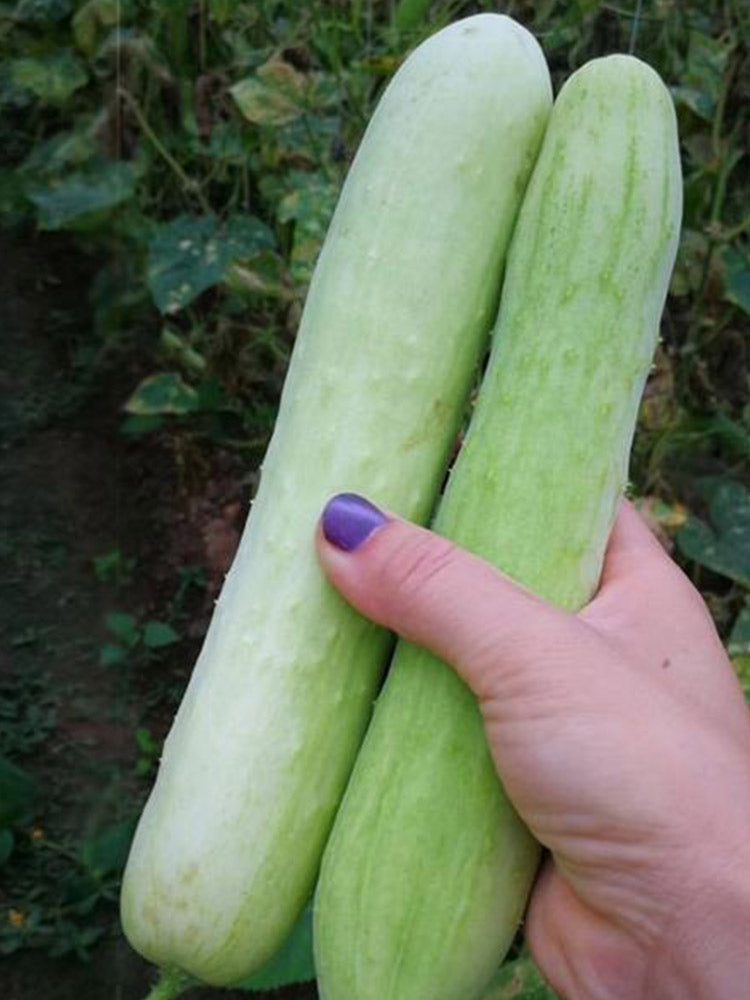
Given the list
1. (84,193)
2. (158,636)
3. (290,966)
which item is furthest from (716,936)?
(84,193)

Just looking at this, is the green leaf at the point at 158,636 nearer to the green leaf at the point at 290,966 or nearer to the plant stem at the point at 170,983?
the green leaf at the point at 290,966

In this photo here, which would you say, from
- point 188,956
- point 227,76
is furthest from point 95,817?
point 227,76

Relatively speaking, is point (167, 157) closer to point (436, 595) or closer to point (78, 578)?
point (78, 578)

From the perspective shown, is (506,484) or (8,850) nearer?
(506,484)

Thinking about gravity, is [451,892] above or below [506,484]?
below

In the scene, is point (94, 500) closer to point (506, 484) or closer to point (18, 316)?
point (18, 316)

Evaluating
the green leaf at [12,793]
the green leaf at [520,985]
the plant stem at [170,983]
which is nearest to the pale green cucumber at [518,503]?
the plant stem at [170,983]

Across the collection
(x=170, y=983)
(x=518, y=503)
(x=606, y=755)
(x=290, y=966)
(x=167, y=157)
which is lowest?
(x=290, y=966)
